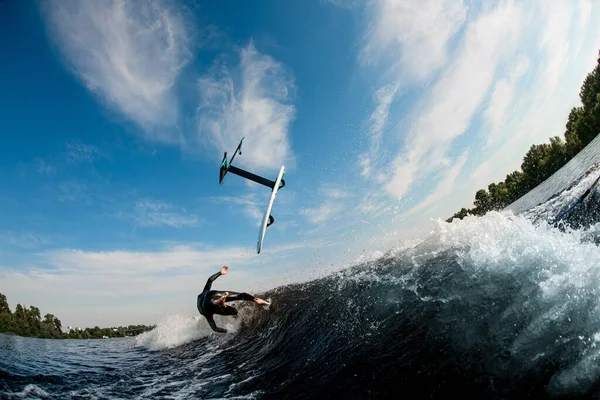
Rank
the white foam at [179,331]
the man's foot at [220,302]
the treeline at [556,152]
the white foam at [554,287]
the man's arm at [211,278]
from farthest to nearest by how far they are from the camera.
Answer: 1. the treeline at [556,152]
2. the white foam at [179,331]
3. the man's arm at [211,278]
4. the man's foot at [220,302]
5. the white foam at [554,287]

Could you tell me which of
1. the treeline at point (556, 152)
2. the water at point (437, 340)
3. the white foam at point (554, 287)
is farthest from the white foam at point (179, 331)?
the treeline at point (556, 152)

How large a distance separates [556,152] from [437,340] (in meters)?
80.0

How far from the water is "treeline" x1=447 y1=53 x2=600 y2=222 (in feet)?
199

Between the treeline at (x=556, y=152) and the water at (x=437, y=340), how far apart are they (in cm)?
6068

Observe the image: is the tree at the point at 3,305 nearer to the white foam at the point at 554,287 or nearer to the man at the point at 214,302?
the man at the point at 214,302

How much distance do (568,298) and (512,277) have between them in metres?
1.50

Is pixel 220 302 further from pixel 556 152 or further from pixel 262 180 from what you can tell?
pixel 556 152

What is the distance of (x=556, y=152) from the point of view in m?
63.3

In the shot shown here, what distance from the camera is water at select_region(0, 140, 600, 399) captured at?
12.9 feet

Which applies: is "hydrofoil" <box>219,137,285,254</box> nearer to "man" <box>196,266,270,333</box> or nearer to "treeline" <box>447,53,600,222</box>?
"man" <box>196,266,270,333</box>

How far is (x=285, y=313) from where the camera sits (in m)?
12.2

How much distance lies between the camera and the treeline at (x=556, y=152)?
52.6 meters

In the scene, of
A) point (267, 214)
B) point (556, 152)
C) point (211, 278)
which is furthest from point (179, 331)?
point (556, 152)

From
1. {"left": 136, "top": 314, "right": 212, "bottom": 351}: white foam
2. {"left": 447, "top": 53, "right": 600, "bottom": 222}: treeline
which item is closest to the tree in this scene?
{"left": 136, "top": 314, "right": 212, "bottom": 351}: white foam
